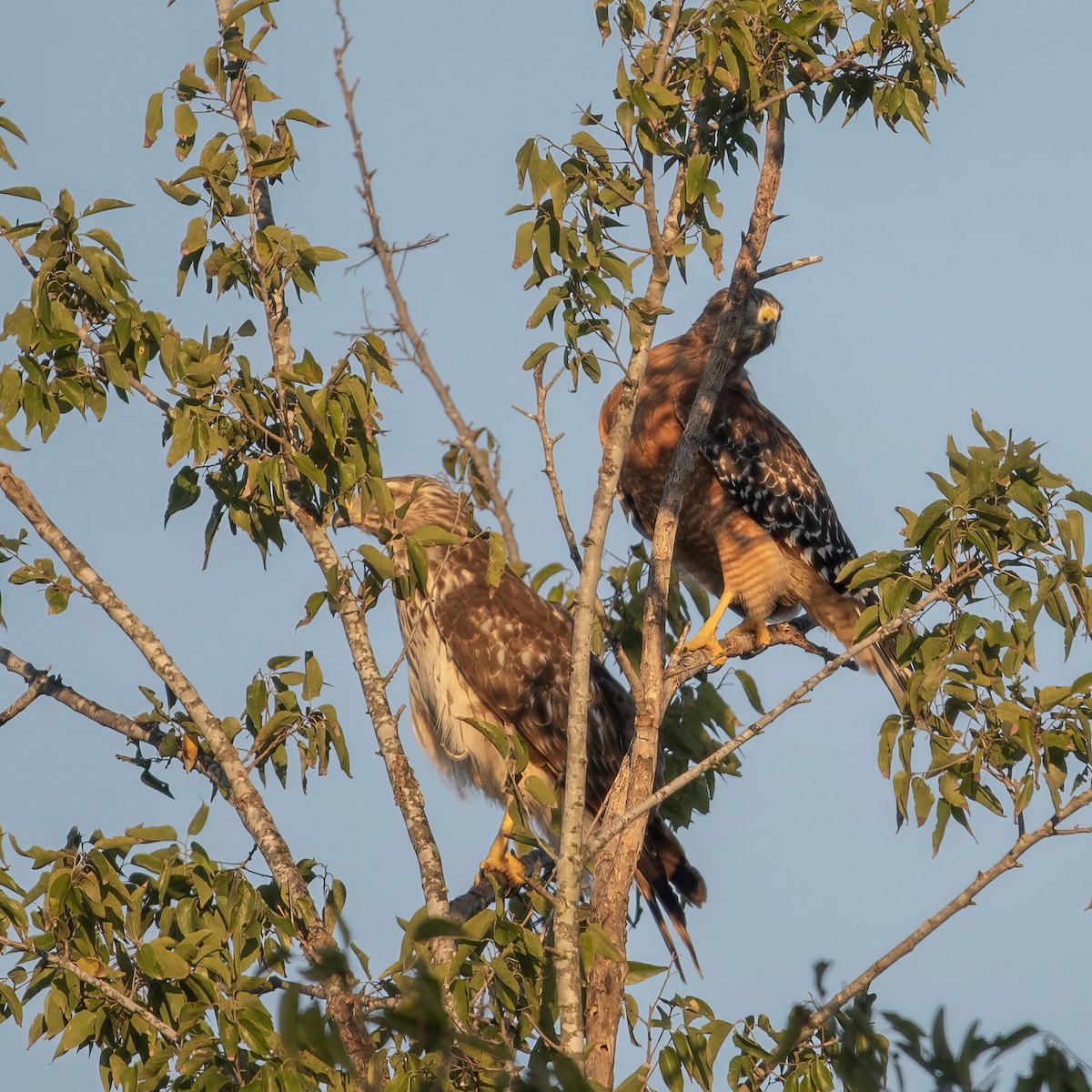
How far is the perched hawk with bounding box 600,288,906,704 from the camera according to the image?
6.61 metres

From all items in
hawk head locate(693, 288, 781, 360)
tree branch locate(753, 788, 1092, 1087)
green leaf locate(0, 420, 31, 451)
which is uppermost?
hawk head locate(693, 288, 781, 360)

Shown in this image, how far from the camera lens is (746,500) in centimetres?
680

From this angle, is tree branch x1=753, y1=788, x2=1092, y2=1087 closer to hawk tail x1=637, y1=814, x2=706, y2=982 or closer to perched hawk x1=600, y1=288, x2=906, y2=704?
hawk tail x1=637, y1=814, x2=706, y2=982

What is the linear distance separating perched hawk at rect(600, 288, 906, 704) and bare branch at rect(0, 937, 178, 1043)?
11.9 ft

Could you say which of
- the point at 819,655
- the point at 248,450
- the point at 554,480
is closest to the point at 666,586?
the point at 554,480

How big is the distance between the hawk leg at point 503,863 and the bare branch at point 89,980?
2197 millimetres

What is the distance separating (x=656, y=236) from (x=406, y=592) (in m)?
1.32

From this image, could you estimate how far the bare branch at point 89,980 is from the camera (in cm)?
329

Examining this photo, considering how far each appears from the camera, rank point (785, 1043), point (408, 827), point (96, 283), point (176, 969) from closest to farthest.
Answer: point (785, 1043)
point (176, 969)
point (96, 283)
point (408, 827)

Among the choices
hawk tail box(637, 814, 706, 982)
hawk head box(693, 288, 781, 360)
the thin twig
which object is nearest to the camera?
the thin twig

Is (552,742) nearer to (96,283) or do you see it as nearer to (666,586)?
(666,586)

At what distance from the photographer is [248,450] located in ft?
12.7

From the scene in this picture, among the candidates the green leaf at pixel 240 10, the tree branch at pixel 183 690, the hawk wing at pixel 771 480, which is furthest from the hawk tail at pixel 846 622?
the green leaf at pixel 240 10

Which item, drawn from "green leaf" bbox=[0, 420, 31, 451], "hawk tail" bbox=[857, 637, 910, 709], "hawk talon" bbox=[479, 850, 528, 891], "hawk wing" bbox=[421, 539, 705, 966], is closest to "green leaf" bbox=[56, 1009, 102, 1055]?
"green leaf" bbox=[0, 420, 31, 451]
